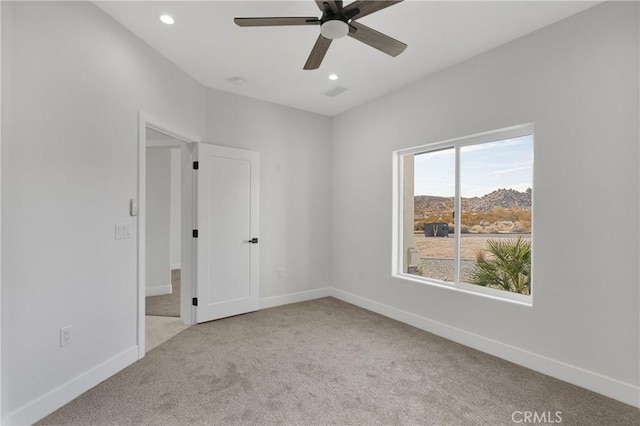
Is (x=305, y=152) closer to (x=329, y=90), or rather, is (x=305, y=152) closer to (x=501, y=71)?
(x=329, y=90)

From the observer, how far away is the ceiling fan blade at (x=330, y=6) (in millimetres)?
1770

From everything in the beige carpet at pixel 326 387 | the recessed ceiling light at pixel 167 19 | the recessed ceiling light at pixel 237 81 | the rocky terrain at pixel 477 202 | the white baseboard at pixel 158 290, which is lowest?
the beige carpet at pixel 326 387

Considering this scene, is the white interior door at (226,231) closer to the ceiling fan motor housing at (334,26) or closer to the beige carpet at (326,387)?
the beige carpet at (326,387)

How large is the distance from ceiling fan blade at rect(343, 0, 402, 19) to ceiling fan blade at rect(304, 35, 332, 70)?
9.8 inches

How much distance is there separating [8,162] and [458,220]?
3.67 meters

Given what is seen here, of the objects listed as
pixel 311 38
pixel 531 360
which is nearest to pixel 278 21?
pixel 311 38

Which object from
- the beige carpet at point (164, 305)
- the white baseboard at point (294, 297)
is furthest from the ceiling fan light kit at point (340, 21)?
the beige carpet at point (164, 305)

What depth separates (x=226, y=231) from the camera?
3973 millimetres

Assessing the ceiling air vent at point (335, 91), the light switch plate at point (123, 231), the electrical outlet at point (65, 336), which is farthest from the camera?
the ceiling air vent at point (335, 91)

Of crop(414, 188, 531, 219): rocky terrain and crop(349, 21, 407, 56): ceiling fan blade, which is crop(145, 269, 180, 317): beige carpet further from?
crop(349, 21, 407, 56): ceiling fan blade

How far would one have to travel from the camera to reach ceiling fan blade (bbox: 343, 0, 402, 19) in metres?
1.78

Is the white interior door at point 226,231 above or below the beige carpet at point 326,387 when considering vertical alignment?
above

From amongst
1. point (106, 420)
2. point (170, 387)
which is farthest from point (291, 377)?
point (106, 420)

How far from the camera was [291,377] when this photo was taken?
252cm
